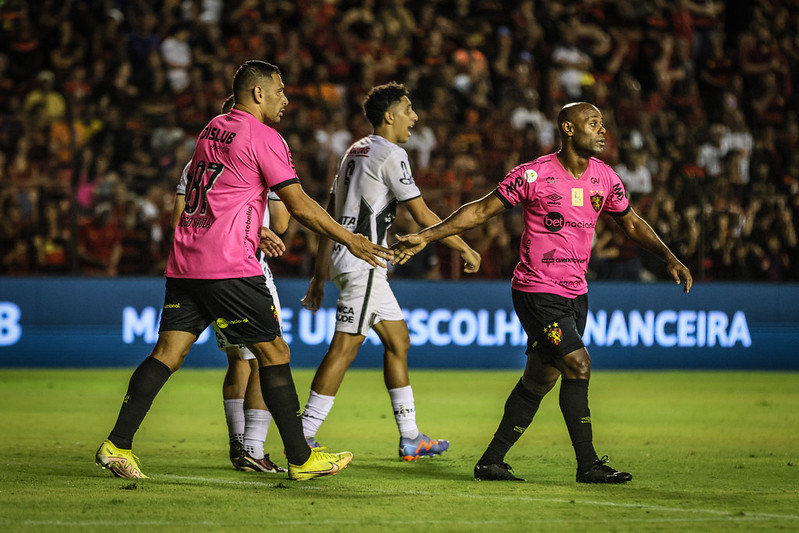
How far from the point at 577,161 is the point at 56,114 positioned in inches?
428

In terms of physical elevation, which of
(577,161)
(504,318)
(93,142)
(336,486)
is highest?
(93,142)

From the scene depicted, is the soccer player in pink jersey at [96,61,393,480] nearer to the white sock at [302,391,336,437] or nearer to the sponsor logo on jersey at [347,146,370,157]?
the white sock at [302,391,336,437]

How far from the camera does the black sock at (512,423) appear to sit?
24.8ft

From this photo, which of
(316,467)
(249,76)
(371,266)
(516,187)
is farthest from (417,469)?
(249,76)

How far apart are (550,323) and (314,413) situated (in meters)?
1.85

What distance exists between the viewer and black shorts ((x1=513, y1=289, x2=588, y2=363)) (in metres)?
7.39

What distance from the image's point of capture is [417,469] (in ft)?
26.5

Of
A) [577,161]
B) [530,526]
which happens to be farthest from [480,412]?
[530,526]

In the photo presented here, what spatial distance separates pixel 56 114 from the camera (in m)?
16.7

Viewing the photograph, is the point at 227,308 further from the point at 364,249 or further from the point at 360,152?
the point at 360,152

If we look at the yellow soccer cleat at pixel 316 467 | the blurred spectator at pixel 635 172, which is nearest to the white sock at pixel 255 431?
the yellow soccer cleat at pixel 316 467

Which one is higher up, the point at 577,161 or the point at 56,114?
the point at 56,114

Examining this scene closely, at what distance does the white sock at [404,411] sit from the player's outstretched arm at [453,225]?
5.10 ft

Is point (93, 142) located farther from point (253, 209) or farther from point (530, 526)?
point (530, 526)
